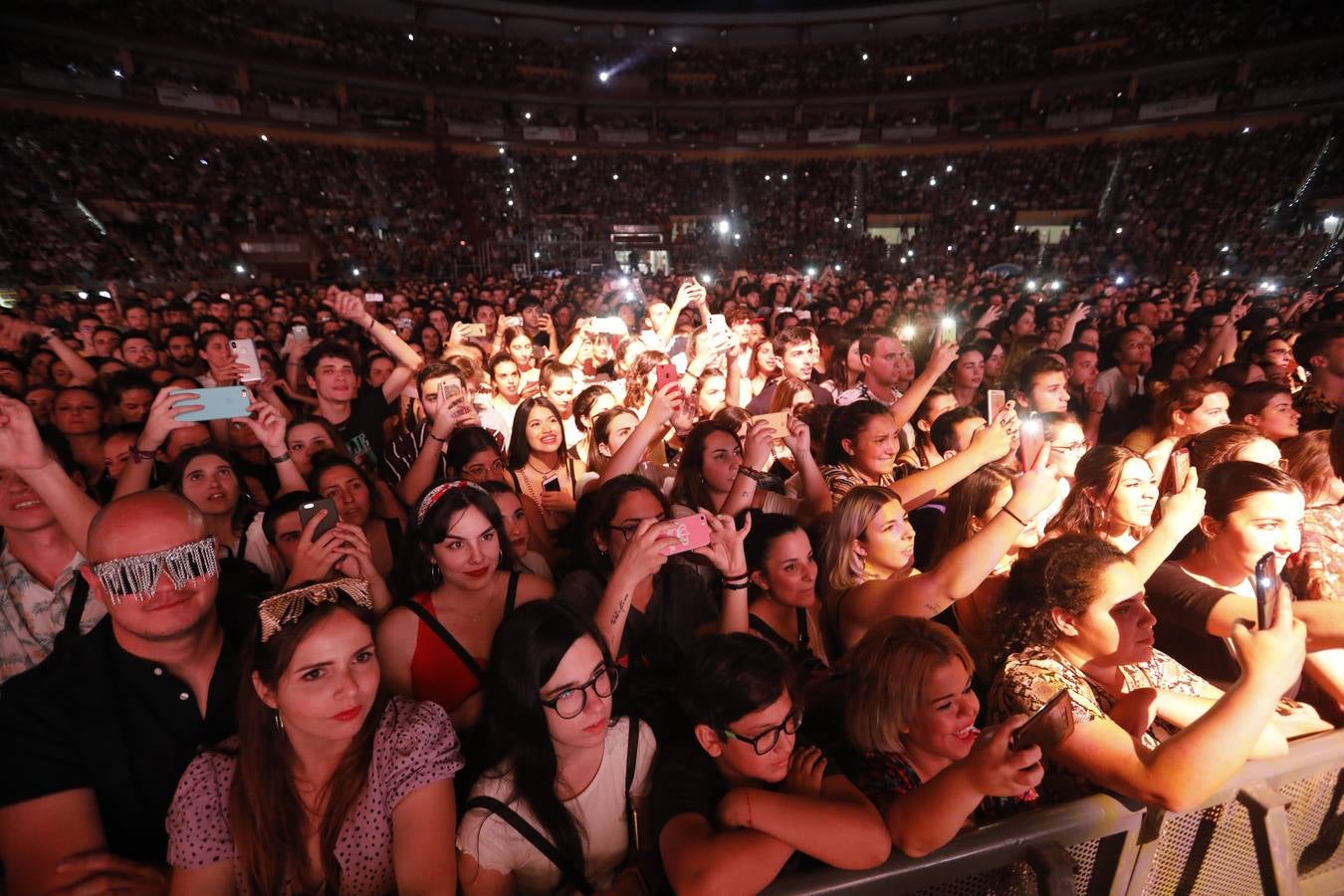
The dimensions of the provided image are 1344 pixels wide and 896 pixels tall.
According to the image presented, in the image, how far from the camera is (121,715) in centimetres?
176

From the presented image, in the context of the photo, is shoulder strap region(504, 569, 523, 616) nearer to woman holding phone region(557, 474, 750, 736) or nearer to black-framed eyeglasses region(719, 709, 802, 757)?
woman holding phone region(557, 474, 750, 736)

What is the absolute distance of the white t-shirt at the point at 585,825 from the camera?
165 centimetres

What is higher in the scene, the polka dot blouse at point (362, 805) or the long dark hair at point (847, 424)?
the long dark hair at point (847, 424)

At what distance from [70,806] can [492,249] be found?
2578 cm

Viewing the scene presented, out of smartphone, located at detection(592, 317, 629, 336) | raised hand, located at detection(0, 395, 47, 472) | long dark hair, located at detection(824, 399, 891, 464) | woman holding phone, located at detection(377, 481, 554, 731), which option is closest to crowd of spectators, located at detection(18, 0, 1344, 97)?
smartphone, located at detection(592, 317, 629, 336)

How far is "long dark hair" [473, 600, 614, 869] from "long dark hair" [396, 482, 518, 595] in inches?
27.5

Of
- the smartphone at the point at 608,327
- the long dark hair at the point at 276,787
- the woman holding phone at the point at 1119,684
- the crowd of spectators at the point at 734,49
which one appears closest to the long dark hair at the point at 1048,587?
the woman holding phone at the point at 1119,684

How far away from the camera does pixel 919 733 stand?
6.25 ft

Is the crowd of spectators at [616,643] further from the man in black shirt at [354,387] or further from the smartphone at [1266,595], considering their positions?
the man in black shirt at [354,387]

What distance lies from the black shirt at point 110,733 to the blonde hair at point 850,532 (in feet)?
7.37

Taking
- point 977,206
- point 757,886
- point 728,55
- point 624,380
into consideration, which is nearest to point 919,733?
point 757,886

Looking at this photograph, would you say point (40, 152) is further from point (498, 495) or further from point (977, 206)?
point (977, 206)

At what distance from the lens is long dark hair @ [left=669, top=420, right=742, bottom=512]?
11.4 ft

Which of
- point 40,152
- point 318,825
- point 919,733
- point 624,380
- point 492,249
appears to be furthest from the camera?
point 492,249
